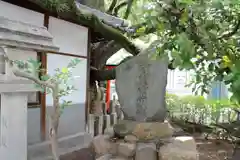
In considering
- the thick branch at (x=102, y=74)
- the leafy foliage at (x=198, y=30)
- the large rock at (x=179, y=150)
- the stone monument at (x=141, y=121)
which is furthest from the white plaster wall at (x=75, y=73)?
the leafy foliage at (x=198, y=30)

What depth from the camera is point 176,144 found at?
520 centimetres

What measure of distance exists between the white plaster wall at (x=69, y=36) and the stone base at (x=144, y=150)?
285 centimetres

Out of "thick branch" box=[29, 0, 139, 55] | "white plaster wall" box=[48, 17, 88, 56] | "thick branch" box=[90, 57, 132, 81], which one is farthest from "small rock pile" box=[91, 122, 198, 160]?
"thick branch" box=[90, 57, 132, 81]

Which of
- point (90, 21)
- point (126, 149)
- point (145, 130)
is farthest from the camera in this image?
point (90, 21)

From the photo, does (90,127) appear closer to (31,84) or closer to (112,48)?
(112,48)

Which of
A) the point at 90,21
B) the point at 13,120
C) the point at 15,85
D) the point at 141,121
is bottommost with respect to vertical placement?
the point at 141,121

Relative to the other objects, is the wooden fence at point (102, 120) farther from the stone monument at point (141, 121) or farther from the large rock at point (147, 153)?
the large rock at point (147, 153)

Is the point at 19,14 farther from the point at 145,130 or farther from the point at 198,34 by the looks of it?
the point at 198,34

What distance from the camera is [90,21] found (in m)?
7.54

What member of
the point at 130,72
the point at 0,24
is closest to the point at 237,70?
the point at 0,24

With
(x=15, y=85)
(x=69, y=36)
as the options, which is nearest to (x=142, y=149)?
(x=15, y=85)

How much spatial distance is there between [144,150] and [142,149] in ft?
0.13

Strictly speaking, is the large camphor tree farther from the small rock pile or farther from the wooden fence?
the wooden fence

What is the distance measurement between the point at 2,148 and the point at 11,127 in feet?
1.02
